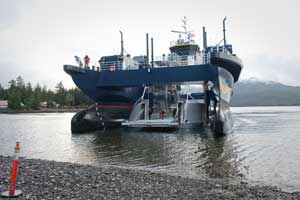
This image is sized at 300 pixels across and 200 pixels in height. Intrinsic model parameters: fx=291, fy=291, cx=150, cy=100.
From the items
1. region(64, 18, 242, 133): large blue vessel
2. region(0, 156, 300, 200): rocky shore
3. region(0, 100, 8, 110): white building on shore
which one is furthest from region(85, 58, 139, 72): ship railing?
region(0, 100, 8, 110): white building on shore

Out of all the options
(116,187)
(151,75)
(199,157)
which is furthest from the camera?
(151,75)

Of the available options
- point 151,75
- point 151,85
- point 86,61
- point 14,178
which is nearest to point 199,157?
point 14,178

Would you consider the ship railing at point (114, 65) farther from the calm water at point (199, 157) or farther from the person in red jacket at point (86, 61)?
the calm water at point (199, 157)

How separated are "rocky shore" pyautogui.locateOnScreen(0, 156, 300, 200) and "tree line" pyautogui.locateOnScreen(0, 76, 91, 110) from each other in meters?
103

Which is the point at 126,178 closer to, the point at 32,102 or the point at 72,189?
the point at 72,189

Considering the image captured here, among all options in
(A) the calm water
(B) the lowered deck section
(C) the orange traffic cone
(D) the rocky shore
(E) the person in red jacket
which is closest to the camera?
(C) the orange traffic cone

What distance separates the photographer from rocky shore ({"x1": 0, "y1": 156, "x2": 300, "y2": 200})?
5.84m

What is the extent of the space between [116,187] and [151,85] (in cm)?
1804

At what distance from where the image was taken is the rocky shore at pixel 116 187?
19.1 feet

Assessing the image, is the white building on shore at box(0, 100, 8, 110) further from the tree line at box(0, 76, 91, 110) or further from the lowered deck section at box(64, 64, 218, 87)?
the lowered deck section at box(64, 64, 218, 87)

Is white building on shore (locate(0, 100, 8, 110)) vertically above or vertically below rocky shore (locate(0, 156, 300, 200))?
above

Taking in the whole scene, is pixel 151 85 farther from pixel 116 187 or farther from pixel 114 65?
pixel 116 187

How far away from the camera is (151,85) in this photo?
2430 cm

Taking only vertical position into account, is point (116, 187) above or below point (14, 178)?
below
